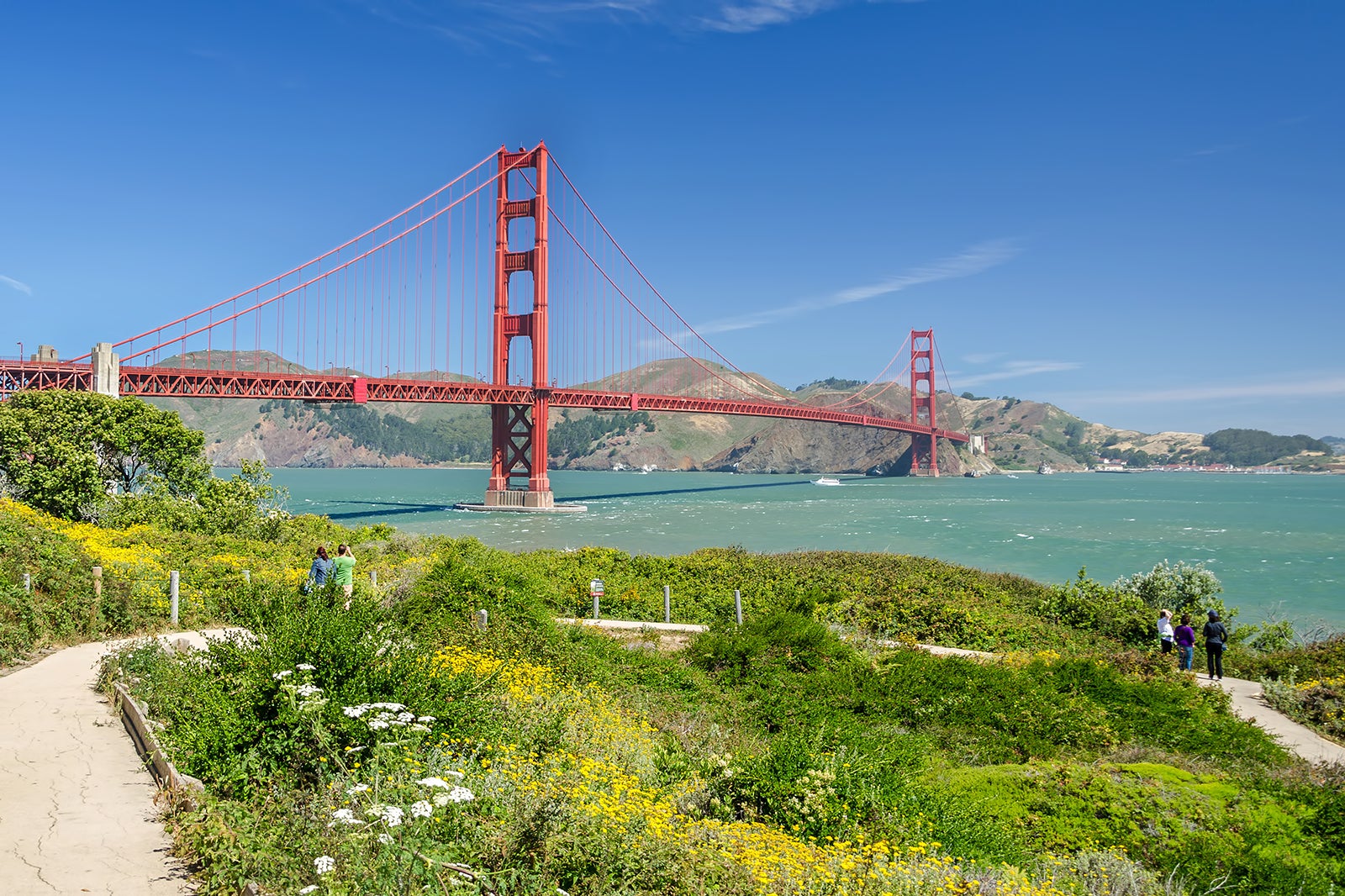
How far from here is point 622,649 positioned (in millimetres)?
13000

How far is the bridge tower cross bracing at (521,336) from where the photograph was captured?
68188mm

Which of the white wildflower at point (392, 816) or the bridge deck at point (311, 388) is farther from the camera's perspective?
the bridge deck at point (311, 388)

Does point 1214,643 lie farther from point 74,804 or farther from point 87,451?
point 87,451

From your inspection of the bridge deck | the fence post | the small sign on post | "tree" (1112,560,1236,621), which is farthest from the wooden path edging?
the bridge deck

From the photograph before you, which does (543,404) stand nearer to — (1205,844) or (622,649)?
(622,649)

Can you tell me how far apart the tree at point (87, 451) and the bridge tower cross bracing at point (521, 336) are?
3526 centimetres

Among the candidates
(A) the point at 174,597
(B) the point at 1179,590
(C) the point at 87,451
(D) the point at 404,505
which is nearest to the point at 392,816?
(A) the point at 174,597

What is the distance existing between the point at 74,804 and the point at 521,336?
66.2m

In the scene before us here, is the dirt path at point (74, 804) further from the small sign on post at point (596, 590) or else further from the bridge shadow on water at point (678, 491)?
the bridge shadow on water at point (678, 491)

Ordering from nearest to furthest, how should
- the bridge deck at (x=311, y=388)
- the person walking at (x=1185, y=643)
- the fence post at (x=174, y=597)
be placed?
the fence post at (x=174, y=597), the person walking at (x=1185, y=643), the bridge deck at (x=311, y=388)

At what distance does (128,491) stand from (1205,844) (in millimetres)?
32939

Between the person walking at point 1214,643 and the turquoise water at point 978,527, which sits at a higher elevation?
A: the person walking at point 1214,643

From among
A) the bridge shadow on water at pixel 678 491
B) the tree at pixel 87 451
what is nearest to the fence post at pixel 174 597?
the tree at pixel 87 451

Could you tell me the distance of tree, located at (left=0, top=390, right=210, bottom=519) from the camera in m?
27.3
